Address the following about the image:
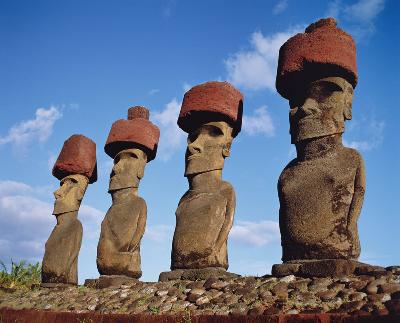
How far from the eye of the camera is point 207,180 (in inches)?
269

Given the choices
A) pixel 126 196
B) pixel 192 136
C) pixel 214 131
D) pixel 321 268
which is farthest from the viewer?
pixel 126 196

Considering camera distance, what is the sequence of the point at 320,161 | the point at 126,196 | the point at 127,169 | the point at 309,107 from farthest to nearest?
the point at 127,169
the point at 126,196
the point at 309,107
the point at 320,161

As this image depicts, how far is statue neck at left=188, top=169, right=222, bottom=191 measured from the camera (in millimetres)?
6801

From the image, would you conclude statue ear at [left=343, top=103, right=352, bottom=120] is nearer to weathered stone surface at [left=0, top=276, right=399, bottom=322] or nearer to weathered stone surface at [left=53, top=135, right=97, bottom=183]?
weathered stone surface at [left=0, top=276, right=399, bottom=322]

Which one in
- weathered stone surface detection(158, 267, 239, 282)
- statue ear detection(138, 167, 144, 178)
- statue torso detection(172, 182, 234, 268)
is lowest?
weathered stone surface detection(158, 267, 239, 282)

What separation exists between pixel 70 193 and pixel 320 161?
5.37 meters

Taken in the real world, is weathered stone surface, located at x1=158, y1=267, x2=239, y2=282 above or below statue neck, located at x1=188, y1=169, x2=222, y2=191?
below

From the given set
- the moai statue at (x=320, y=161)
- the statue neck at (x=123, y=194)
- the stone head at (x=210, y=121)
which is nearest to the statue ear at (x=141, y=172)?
the statue neck at (x=123, y=194)

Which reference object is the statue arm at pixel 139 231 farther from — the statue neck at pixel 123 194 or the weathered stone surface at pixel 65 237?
the weathered stone surface at pixel 65 237

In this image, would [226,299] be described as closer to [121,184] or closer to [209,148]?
[209,148]

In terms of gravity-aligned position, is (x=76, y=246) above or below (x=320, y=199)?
above

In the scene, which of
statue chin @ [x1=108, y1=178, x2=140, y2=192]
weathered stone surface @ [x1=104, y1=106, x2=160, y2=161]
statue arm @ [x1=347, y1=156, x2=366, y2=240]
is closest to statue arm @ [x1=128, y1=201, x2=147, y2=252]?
statue chin @ [x1=108, y1=178, x2=140, y2=192]

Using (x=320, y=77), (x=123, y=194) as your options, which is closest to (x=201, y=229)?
(x=123, y=194)

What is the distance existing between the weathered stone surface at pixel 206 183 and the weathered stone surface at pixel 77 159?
2899 millimetres
